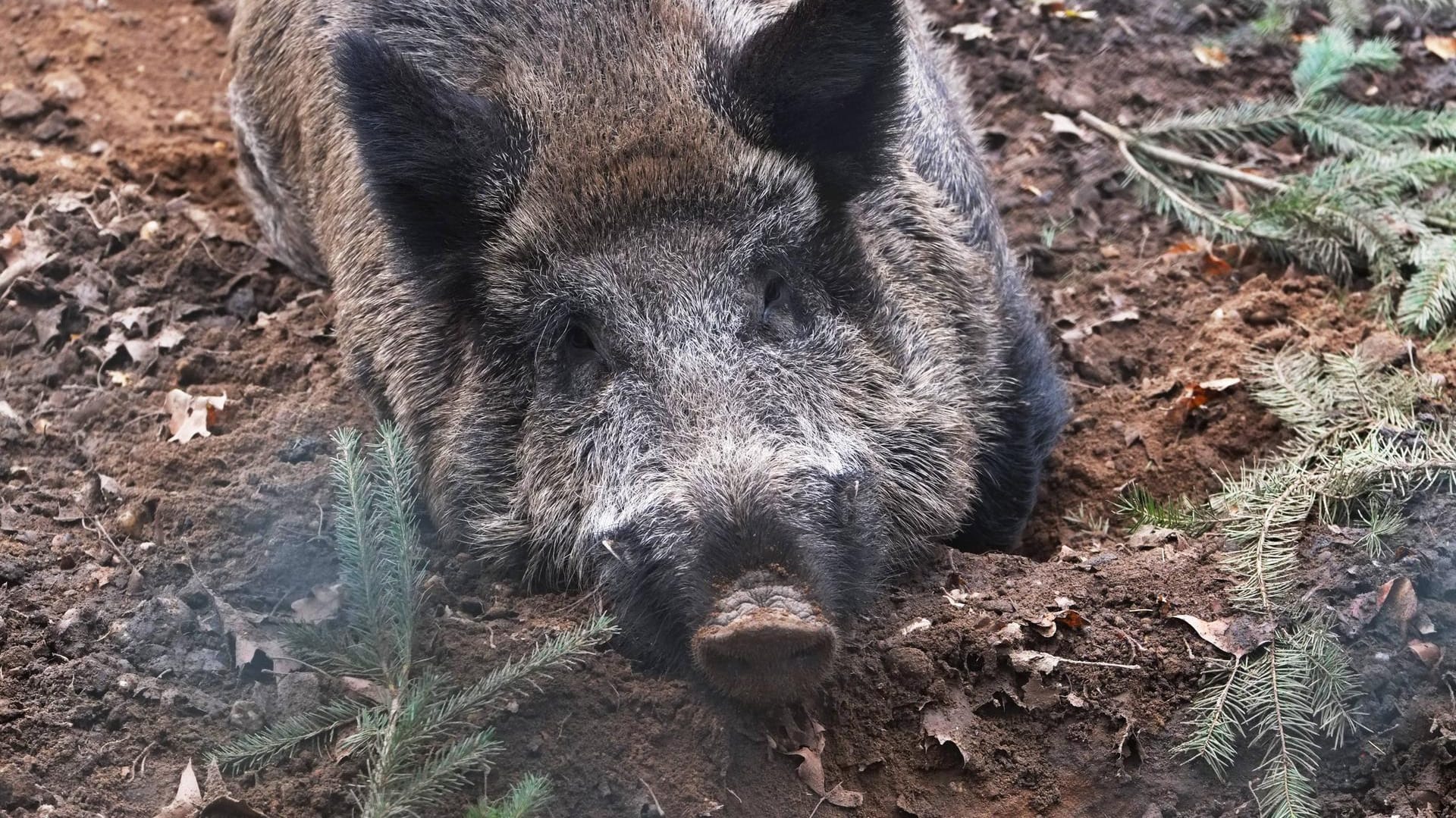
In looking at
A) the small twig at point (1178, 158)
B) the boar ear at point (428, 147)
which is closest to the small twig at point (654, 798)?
the boar ear at point (428, 147)

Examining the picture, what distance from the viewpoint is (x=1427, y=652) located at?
3.82 metres

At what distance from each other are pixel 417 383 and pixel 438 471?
344mm

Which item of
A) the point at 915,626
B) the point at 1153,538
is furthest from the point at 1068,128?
the point at 915,626

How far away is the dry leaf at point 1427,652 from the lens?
3.80 m

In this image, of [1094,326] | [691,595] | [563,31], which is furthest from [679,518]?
[1094,326]

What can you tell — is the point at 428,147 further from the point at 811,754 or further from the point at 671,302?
the point at 811,754

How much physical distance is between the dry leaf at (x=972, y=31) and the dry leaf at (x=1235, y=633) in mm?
4716

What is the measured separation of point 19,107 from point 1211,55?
6516mm

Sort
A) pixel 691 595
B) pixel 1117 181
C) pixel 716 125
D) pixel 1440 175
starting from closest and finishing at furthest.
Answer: pixel 691 595, pixel 716 125, pixel 1440 175, pixel 1117 181

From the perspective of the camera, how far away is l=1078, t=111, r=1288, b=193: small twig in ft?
22.2

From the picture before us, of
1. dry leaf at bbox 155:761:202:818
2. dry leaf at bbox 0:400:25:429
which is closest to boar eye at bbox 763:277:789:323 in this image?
dry leaf at bbox 155:761:202:818

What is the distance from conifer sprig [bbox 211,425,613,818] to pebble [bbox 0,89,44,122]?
4.64m

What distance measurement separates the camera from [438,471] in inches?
197

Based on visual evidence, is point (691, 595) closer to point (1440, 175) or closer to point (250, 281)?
point (250, 281)
